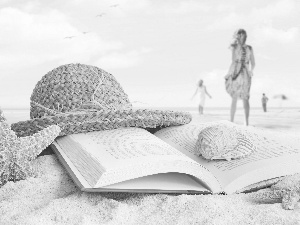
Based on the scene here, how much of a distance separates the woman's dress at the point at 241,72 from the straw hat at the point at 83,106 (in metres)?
4.04

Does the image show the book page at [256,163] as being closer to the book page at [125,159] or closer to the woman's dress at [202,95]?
the book page at [125,159]

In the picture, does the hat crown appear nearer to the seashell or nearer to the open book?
the open book

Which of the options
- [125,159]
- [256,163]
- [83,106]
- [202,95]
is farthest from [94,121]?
[202,95]

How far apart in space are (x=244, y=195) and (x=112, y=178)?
0.75 meters

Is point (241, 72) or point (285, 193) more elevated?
point (241, 72)

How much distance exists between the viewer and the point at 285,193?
213 centimetres

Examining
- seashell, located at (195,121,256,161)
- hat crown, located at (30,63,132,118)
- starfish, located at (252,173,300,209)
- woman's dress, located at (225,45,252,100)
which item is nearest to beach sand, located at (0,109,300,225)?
starfish, located at (252,173,300,209)

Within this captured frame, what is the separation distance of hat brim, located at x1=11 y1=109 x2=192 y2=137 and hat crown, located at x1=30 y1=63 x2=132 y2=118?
0.28 metres

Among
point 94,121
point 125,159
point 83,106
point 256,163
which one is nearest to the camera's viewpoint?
point 125,159

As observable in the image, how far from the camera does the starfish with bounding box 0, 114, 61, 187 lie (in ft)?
8.37

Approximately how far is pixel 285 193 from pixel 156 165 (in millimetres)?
658

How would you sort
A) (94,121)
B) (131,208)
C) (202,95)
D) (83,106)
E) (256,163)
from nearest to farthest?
(131,208) → (256,163) → (94,121) → (83,106) → (202,95)

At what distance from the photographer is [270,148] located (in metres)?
2.79

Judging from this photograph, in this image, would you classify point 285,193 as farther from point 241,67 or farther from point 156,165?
point 241,67
